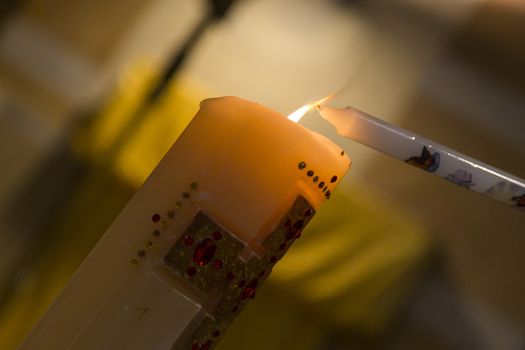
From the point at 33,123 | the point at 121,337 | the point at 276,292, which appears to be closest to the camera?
the point at 121,337

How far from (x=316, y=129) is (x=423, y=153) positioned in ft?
1.18

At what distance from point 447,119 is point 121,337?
558mm

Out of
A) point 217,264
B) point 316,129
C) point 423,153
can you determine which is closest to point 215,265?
point 217,264

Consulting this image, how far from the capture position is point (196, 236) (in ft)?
1.02

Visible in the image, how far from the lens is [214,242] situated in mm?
311

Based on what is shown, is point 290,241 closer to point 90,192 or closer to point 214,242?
point 214,242

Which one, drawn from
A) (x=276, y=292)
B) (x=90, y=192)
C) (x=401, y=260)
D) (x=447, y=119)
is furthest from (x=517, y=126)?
(x=90, y=192)

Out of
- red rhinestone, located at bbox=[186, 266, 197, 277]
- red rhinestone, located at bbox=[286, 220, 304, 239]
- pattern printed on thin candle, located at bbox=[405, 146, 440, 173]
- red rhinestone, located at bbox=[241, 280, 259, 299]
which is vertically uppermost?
pattern printed on thin candle, located at bbox=[405, 146, 440, 173]

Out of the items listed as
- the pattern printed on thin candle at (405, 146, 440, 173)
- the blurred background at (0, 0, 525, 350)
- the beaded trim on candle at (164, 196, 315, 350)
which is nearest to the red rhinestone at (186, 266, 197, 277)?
the beaded trim on candle at (164, 196, 315, 350)

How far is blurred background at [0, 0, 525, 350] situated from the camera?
728mm

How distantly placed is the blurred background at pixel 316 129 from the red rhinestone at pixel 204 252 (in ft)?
1.22

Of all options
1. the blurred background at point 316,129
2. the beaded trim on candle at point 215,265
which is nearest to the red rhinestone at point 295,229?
the beaded trim on candle at point 215,265

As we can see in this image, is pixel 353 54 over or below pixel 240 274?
over

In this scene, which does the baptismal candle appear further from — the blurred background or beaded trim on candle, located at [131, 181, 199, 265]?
the blurred background
